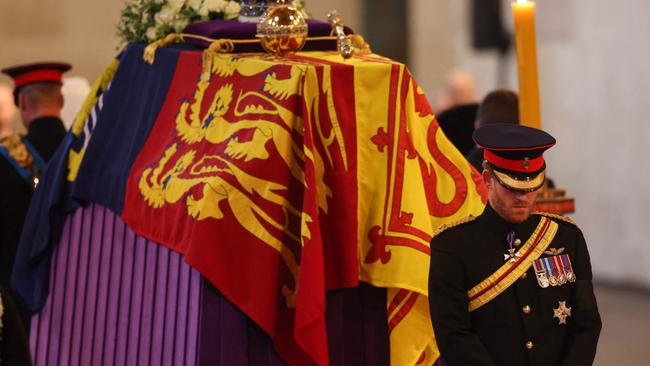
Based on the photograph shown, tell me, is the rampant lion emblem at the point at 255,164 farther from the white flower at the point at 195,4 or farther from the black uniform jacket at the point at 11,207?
the black uniform jacket at the point at 11,207

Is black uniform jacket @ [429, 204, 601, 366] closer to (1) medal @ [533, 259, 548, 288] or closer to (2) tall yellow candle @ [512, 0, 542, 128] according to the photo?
(1) medal @ [533, 259, 548, 288]

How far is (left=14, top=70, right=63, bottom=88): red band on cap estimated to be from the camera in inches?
224

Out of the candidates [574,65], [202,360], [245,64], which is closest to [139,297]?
[202,360]

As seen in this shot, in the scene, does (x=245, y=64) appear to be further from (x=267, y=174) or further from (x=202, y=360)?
(x=202, y=360)

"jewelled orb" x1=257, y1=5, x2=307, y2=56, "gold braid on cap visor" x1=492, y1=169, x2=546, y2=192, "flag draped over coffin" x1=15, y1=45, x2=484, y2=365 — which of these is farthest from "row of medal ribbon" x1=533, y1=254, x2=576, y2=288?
"jewelled orb" x1=257, y1=5, x2=307, y2=56

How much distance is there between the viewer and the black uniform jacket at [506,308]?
3328 mm

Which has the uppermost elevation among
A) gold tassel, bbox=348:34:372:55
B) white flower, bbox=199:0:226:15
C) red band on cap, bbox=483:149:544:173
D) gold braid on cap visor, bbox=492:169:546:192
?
white flower, bbox=199:0:226:15

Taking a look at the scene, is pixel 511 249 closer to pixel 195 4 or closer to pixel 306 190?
pixel 306 190

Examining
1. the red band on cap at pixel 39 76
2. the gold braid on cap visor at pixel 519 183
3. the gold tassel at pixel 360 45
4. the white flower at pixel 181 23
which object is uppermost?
the white flower at pixel 181 23

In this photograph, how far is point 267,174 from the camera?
4.13 m

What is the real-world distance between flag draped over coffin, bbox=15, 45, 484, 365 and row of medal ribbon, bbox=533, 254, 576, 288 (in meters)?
0.82

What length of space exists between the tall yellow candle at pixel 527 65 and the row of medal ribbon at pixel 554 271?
3.38 feet

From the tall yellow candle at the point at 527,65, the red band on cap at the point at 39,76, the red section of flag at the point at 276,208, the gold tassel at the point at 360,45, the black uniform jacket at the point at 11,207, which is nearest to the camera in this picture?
the red section of flag at the point at 276,208

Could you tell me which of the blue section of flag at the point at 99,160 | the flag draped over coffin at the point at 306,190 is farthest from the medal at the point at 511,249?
the blue section of flag at the point at 99,160
